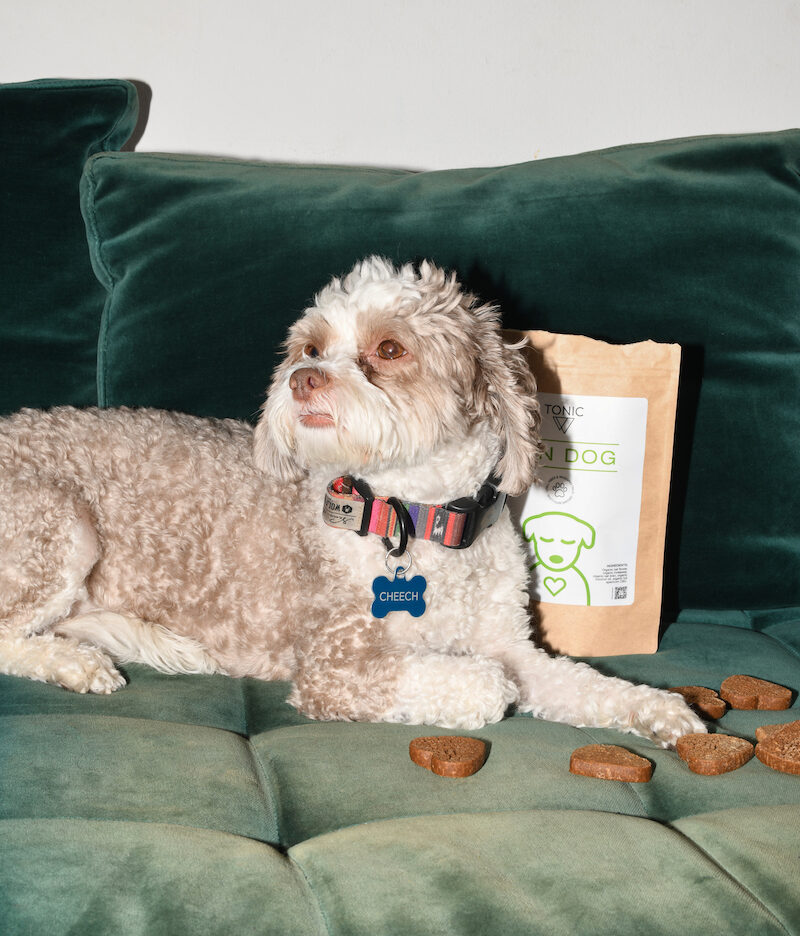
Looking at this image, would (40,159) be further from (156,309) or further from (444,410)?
(444,410)

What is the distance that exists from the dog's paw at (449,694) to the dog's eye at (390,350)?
666mm

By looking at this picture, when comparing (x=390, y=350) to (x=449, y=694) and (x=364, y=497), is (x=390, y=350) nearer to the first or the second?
(x=364, y=497)

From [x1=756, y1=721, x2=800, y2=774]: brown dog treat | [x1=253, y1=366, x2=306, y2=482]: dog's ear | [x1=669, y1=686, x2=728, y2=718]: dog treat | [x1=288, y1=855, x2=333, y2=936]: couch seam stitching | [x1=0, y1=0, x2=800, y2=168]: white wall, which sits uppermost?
[x1=0, y1=0, x2=800, y2=168]: white wall

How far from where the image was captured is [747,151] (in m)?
2.64

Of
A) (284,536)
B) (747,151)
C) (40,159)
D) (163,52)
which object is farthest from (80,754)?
(163,52)

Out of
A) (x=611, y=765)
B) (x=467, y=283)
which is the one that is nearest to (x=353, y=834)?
(x=611, y=765)

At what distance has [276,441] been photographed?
2186 millimetres

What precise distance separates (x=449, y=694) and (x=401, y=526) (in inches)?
15.2

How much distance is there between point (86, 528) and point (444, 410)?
0.98 meters

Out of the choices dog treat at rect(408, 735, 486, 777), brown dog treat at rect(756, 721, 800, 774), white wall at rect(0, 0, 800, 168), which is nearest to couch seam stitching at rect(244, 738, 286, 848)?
dog treat at rect(408, 735, 486, 777)

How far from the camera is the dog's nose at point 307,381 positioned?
2.03 m

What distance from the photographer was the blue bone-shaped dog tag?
2.19 m

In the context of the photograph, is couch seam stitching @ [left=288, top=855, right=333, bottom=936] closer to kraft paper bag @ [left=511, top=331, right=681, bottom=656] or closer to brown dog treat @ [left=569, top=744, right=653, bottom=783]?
brown dog treat @ [left=569, top=744, right=653, bottom=783]

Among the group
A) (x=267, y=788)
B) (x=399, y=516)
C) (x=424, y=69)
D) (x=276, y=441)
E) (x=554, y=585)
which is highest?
(x=424, y=69)
